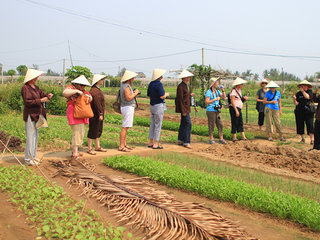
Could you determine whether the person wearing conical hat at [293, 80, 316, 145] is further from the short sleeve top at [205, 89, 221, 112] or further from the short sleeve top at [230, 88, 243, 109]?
the short sleeve top at [205, 89, 221, 112]

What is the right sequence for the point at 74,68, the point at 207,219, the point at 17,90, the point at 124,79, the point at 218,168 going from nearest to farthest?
the point at 207,219 < the point at 218,168 < the point at 124,79 < the point at 17,90 < the point at 74,68

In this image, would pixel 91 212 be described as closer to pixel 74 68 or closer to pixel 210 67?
pixel 210 67

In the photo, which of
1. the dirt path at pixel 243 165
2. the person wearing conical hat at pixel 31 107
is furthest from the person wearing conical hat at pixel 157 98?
the person wearing conical hat at pixel 31 107

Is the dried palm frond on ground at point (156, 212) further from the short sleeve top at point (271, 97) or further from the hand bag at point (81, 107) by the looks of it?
the short sleeve top at point (271, 97)

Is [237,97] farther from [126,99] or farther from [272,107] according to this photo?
[126,99]

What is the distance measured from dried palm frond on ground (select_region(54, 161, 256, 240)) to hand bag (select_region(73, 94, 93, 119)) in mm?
1950

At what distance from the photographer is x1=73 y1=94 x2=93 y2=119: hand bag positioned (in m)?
6.95

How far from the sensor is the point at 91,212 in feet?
13.4

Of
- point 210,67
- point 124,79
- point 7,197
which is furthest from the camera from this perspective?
point 210,67

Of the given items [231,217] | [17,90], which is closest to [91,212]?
[231,217]

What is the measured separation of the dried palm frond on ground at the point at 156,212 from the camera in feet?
11.4

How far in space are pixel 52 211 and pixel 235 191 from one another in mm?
2465

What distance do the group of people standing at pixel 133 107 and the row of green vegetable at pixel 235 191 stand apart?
5.10ft

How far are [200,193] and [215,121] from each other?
15.2 feet
